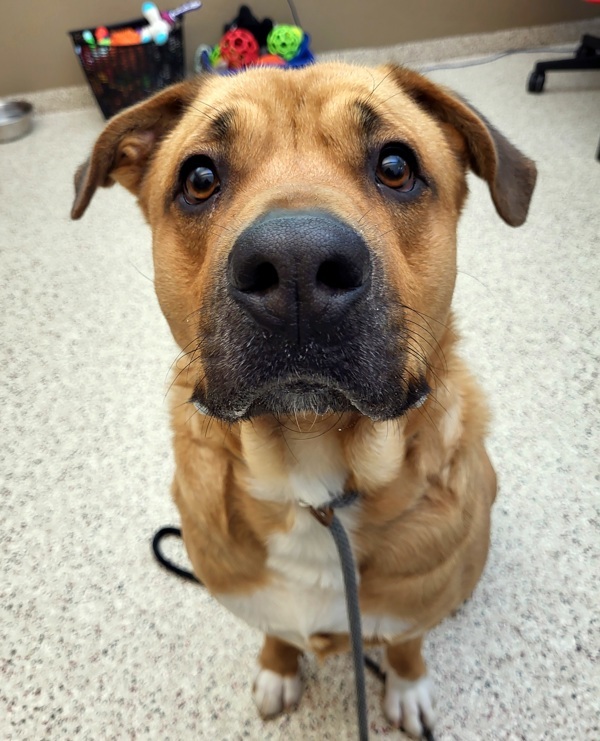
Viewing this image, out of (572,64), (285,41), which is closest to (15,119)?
(285,41)

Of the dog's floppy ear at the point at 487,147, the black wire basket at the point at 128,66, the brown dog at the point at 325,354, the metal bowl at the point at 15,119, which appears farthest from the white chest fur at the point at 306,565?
the metal bowl at the point at 15,119

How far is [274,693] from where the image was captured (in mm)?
1275

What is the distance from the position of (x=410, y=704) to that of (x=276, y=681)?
0.29 meters

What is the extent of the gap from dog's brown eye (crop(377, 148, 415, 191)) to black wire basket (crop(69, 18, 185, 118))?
2620mm

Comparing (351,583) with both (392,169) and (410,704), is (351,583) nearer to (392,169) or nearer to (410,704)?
(410,704)

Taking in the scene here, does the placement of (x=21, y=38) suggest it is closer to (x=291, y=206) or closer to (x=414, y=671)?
(x=291, y=206)

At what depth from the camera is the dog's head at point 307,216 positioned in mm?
681

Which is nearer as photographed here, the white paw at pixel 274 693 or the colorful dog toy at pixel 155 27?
the white paw at pixel 274 693

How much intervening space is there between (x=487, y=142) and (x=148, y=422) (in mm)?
1329

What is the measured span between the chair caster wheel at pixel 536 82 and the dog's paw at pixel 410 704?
3265mm

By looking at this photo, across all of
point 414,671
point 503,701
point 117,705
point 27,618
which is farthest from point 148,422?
point 503,701

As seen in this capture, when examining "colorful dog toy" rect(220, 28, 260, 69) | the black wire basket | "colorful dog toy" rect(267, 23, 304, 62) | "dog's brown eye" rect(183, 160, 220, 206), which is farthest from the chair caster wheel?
"dog's brown eye" rect(183, 160, 220, 206)

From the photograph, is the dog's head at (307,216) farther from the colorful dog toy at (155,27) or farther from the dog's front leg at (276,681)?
the colorful dog toy at (155,27)

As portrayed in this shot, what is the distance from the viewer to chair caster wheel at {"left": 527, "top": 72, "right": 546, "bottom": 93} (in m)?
3.31
